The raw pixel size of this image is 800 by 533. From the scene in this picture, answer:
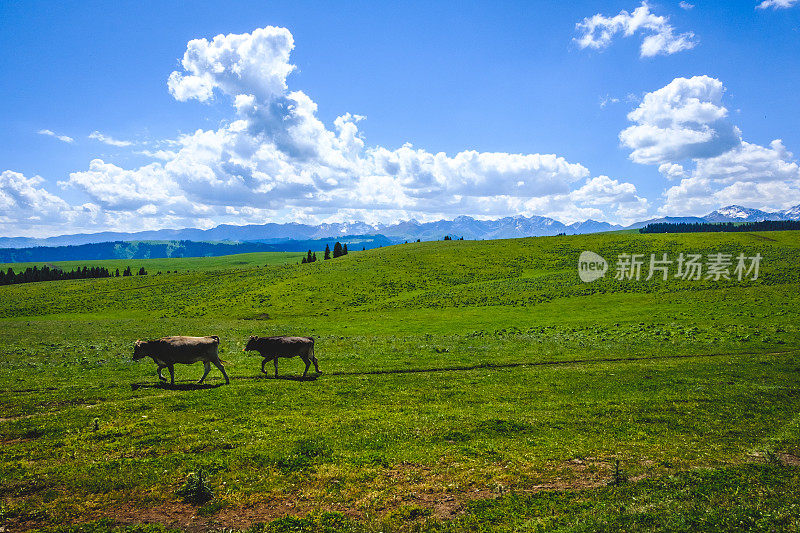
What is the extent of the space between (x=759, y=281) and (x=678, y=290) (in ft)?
43.6

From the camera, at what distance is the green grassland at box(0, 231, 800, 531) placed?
29.0 feet

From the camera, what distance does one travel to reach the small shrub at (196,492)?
30.3 feet

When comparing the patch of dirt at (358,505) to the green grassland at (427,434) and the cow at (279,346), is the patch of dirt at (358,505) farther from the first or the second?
the cow at (279,346)

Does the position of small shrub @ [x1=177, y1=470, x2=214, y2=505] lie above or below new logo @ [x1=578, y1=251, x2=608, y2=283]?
below

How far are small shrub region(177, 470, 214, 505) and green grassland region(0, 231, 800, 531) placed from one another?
0.21 meters

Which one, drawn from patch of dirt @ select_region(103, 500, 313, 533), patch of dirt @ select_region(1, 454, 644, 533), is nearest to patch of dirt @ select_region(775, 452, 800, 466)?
patch of dirt @ select_region(1, 454, 644, 533)

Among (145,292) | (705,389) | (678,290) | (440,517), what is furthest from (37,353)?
(678,290)

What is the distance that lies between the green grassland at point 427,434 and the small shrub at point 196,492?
8.1 inches

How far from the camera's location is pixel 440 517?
28.7 ft

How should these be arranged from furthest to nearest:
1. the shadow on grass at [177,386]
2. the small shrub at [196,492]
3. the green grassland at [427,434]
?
the shadow on grass at [177,386]
the small shrub at [196,492]
the green grassland at [427,434]

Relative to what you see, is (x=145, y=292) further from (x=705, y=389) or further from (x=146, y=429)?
(x=705, y=389)

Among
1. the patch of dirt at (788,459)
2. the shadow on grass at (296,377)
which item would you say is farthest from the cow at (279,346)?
the patch of dirt at (788,459)

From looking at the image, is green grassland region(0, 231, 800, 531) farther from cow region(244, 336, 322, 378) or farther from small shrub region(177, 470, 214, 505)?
cow region(244, 336, 322, 378)
